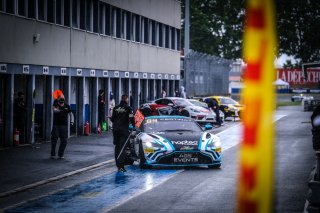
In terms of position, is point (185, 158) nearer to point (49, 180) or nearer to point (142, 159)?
point (142, 159)

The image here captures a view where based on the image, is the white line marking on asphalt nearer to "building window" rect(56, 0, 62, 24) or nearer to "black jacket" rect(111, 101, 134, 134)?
"black jacket" rect(111, 101, 134, 134)

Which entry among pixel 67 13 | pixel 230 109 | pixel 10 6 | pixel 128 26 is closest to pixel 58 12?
pixel 67 13

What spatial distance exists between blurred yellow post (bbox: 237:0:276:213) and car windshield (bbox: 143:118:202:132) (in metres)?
17.7

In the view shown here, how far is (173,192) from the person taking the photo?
14.6 meters

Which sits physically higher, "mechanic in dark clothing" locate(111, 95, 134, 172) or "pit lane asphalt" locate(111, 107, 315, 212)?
"mechanic in dark clothing" locate(111, 95, 134, 172)

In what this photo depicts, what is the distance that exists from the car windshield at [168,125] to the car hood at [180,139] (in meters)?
0.61

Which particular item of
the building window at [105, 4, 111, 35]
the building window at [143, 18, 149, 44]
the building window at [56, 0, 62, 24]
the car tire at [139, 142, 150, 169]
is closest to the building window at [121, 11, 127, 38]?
the building window at [105, 4, 111, 35]

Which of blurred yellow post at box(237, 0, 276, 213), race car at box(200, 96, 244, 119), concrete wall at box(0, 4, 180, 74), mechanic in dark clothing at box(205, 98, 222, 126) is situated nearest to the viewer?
blurred yellow post at box(237, 0, 276, 213)

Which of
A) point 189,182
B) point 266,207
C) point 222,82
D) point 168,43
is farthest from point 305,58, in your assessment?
point 266,207

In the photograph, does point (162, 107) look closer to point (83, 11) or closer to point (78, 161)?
point (83, 11)

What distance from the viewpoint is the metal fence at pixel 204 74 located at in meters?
60.8

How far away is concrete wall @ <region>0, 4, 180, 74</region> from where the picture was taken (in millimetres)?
26406

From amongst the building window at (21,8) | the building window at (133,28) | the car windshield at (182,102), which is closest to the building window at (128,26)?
the building window at (133,28)

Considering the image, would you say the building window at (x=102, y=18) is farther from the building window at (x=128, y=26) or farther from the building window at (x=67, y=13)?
the building window at (x=67, y=13)
